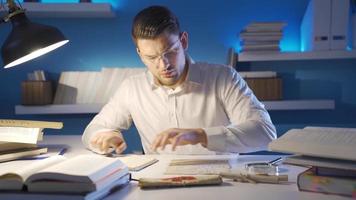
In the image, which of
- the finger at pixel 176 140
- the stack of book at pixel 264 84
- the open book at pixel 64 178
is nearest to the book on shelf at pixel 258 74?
the stack of book at pixel 264 84

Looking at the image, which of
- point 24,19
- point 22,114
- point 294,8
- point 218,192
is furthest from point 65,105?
point 218,192

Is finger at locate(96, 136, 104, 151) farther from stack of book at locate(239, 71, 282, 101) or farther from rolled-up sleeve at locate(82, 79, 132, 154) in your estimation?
stack of book at locate(239, 71, 282, 101)

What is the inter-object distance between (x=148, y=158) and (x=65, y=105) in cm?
125

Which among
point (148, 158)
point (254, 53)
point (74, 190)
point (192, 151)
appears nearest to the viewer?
point (74, 190)

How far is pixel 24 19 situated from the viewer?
146 cm

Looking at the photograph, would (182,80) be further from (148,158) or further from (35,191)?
(35,191)

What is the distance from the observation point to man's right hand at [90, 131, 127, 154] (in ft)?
4.94

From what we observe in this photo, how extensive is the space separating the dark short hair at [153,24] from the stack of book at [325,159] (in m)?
0.76

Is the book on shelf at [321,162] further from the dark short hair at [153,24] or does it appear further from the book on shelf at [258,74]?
the book on shelf at [258,74]

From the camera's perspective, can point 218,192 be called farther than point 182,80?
No

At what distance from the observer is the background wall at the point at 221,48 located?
103 inches

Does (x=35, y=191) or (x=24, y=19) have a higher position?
(x=24, y=19)

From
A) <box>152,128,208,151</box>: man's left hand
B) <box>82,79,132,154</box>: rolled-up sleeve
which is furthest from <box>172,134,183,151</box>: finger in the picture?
<box>82,79,132,154</box>: rolled-up sleeve

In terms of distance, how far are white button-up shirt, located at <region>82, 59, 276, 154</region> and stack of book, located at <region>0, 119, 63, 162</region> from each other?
0.73 ft
